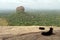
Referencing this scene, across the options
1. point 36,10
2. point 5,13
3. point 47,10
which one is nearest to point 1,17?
point 5,13

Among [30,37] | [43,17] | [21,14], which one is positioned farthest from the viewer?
[21,14]

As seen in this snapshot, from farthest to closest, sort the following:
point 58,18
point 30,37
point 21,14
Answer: point 21,14, point 58,18, point 30,37

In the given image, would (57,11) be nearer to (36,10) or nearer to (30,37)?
→ (36,10)

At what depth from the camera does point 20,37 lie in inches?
78.4

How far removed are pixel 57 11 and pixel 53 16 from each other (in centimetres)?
24

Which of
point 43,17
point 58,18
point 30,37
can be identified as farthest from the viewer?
point 58,18

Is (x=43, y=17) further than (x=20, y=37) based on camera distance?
Yes

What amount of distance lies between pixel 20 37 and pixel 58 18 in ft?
13.8

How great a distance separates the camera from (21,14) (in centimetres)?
724

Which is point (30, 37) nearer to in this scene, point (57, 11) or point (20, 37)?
point (20, 37)

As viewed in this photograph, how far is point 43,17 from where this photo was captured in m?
5.65

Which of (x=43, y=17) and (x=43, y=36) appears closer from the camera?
(x=43, y=36)

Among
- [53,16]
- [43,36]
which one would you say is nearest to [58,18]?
[53,16]

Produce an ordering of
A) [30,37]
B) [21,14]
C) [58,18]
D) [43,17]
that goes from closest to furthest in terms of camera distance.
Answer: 1. [30,37]
2. [43,17]
3. [58,18]
4. [21,14]
